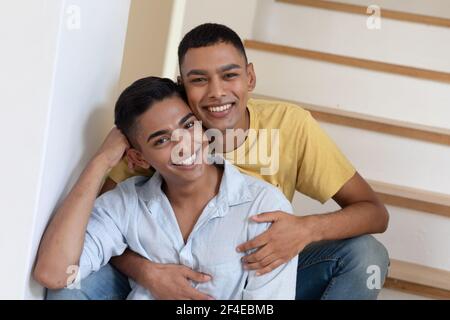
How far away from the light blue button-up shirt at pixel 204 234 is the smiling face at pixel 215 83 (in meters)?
0.12

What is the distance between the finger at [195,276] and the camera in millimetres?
1085

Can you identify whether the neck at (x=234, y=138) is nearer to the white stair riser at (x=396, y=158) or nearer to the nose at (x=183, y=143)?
the nose at (x=183, y=143)

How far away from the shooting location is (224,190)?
1.13 meters

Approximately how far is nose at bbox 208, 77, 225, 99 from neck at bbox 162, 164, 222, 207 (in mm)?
141

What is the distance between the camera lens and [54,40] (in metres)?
0.91

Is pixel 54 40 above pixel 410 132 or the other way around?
above

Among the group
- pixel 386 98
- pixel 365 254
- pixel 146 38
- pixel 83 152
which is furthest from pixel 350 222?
pixel 146 38

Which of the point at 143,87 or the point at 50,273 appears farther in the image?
the point at 143,87

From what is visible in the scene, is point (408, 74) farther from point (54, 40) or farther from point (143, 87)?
point (54, 40)

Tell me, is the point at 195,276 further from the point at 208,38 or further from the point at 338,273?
the point at 208,38

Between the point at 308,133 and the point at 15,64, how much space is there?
62cm

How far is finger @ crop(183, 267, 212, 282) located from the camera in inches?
42.7

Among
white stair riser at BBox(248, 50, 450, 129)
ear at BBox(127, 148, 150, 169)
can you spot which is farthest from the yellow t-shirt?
white stair riser at BBox(248, 50, 450, 129)
